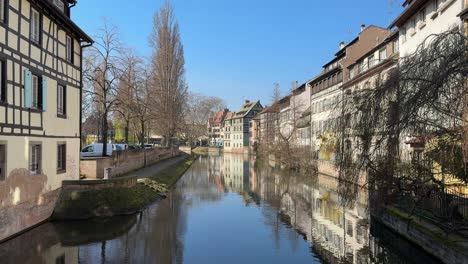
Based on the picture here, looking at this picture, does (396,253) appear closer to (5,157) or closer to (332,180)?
(5,157)

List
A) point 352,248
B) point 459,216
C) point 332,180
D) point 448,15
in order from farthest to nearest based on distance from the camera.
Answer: point 332,180, point 448,15, point 352,248, point 459,216

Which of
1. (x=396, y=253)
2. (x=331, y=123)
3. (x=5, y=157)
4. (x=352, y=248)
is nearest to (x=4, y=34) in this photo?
(x=5, y=157)

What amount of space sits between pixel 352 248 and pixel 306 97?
45.5 meters

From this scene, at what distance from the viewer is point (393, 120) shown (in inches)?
385

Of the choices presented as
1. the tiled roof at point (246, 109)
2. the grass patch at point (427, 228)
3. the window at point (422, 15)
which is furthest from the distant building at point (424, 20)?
the tiled roof at point (246, 109)

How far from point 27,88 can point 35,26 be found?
8.20 feet

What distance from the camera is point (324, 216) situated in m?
20.2

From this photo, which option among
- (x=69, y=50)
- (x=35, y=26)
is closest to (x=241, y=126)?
(x=69, y=50)

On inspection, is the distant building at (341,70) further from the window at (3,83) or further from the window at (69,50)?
the window at (3,83)

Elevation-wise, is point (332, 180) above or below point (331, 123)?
below

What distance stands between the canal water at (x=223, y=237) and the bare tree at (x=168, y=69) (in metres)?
27.2

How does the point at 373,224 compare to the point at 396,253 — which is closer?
the point at 396,253

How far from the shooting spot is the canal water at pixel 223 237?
12.7m

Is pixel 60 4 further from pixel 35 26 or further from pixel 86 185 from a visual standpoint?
pixel 86 185
